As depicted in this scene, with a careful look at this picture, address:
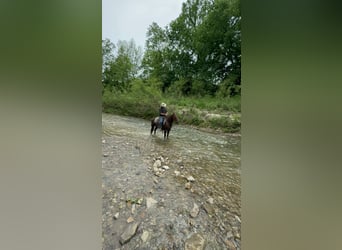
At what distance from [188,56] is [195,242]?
102 cm

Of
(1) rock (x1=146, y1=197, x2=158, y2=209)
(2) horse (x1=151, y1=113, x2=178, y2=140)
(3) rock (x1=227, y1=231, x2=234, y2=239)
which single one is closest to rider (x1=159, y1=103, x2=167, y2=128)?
(2) horse (x1=151, y1=113, x2=178, y2=140)

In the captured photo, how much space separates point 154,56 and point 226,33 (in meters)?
0.42

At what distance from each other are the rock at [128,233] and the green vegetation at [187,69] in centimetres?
62

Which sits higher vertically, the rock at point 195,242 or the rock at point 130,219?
the rock at point 130,219

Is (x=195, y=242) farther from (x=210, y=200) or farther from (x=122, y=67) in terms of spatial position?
(x=122, y=67)

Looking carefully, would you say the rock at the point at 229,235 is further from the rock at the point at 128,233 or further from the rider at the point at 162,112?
the rider at the point at 162,112

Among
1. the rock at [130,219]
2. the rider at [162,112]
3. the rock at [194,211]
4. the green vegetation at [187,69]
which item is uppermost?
the green vegetation at [187,69]

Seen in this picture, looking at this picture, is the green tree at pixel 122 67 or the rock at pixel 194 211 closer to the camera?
the rock at pixel 194 211

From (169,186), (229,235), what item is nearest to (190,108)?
(169,186)

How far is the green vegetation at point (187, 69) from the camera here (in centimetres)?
118

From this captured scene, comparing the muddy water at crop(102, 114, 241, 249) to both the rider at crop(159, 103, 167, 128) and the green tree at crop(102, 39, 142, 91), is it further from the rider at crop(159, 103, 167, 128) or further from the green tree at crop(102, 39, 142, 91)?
the green tree at crop(102, 39, 142, 91)

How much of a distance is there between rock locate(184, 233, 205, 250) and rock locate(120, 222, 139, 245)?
0.29m

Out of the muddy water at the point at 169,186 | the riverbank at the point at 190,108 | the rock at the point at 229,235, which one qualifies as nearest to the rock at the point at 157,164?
the muddy water at the point at 169,186

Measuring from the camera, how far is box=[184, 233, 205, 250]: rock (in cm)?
115
